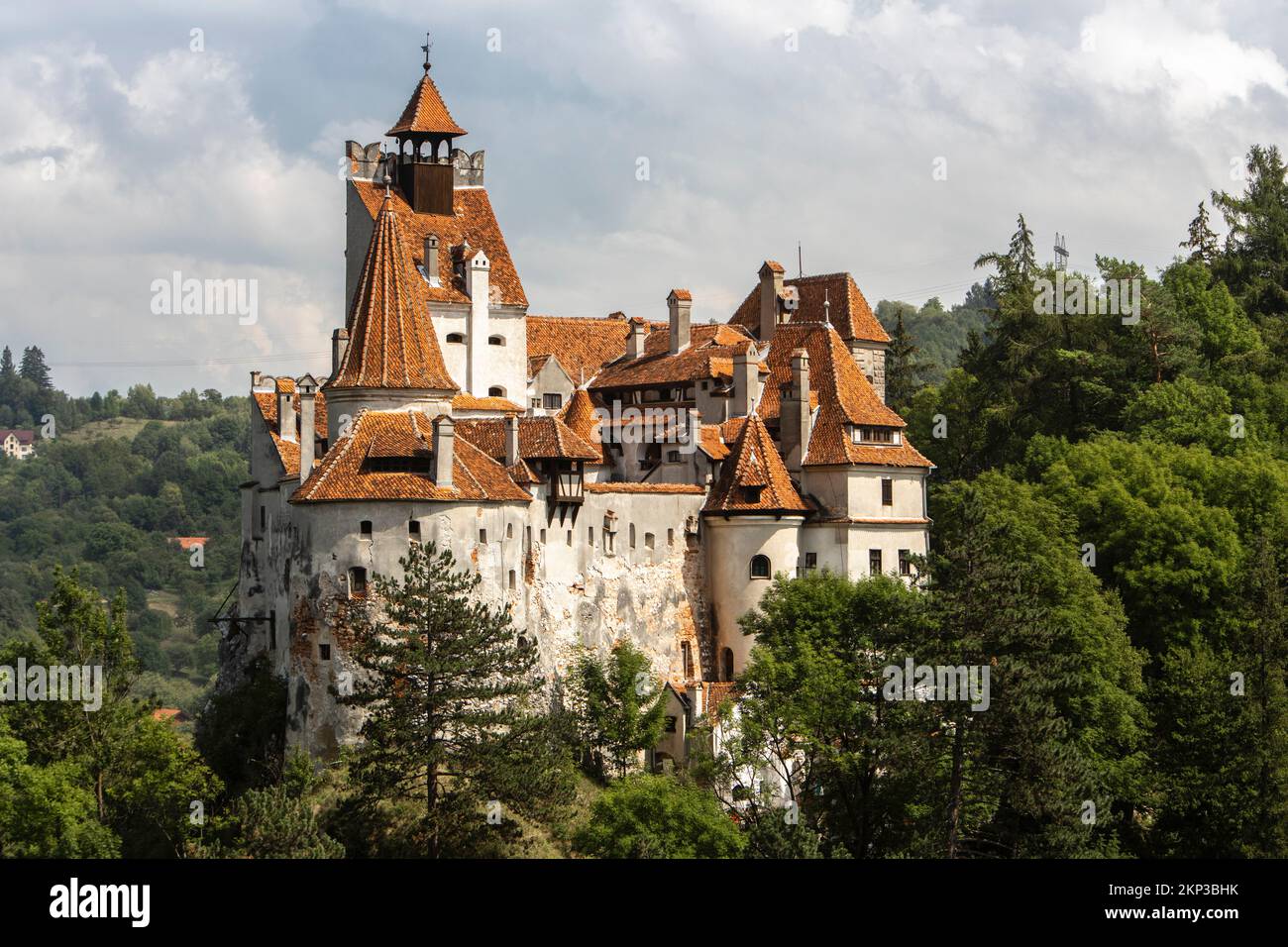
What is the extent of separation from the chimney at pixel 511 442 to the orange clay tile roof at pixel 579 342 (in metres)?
16.2

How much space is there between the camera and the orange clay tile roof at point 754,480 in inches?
3078

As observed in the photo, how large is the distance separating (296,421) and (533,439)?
11.0 metres

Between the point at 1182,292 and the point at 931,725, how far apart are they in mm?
44104

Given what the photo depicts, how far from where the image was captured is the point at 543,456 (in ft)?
237

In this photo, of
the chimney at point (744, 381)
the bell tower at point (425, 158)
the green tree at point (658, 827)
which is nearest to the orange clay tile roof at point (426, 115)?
the bell tower at point (425, 158)

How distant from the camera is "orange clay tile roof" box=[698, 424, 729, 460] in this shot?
262ft

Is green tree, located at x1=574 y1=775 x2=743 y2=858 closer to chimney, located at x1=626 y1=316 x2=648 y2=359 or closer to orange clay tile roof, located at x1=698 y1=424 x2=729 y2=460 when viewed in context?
orange clay tile roof, located at x1=698 y1=424 x2=729 y2=460

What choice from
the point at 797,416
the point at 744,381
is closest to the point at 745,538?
the point at 797,416

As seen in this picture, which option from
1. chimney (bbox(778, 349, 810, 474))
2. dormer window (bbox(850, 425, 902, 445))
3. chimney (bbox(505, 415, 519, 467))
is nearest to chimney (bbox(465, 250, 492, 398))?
chimney (bbox(505, 415, 519, 467))

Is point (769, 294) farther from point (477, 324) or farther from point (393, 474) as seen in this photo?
point (393, 474)
